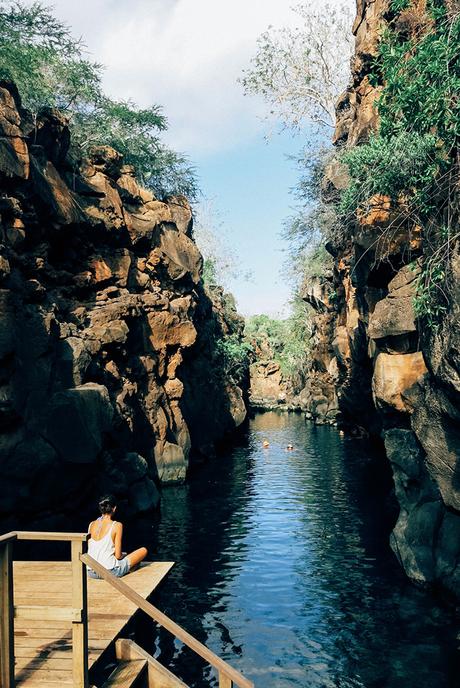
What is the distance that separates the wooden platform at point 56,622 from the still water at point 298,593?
9.25 feet

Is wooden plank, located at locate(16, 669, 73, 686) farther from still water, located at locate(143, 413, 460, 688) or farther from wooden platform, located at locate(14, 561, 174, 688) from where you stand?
still water, located at locate(143, 413, 460, 688)

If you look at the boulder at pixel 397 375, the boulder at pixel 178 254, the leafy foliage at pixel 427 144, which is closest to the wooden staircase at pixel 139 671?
the leafy foliage at pixel 427 144

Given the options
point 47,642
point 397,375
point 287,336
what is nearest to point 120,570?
point 47,642

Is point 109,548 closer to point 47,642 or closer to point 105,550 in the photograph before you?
point 105,550

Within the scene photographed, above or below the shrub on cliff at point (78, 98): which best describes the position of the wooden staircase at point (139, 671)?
below

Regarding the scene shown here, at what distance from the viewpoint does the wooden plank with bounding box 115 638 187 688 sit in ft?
29.0

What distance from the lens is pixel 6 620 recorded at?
6.87 m

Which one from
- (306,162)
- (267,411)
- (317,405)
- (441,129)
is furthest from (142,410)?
(267,411)

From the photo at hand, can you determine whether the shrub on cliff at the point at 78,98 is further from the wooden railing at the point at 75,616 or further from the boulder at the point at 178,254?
the wooden railing at the point at 75,616

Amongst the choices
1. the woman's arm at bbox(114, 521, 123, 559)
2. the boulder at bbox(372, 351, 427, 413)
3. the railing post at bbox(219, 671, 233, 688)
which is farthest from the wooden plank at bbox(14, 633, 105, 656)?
the boulder at bbox(372, 351, 427, 413)

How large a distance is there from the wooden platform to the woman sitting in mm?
226

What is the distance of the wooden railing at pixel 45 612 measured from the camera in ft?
22.4

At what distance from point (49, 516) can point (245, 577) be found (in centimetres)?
666

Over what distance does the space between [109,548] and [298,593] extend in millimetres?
6805
